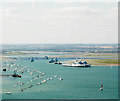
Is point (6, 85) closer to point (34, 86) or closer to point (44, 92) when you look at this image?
point (34, 86)


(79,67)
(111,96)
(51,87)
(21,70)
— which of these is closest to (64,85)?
(51,87)

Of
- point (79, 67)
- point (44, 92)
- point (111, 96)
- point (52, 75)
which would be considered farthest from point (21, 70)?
point (111, 96)

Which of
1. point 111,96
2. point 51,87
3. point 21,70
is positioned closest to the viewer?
point 111,96

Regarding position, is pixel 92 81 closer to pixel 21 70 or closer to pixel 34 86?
pixel 34 86

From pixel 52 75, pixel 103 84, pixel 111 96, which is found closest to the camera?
pixel 111 96

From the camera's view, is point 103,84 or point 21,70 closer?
point 103,84

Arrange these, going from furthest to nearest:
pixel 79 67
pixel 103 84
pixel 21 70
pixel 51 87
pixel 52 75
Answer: pixel 79 67 → pixel 21 70 → pixel 52 75 → pixel 103 84 → pixel 51 87

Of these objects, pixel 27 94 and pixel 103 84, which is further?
pixel 103 84

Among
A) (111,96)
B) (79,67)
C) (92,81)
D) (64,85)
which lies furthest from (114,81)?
(79,67)

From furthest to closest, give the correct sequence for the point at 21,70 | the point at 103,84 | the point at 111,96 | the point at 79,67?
the point at 79,67
the point at 21,70
the point at 103,84
the point at 111,96
